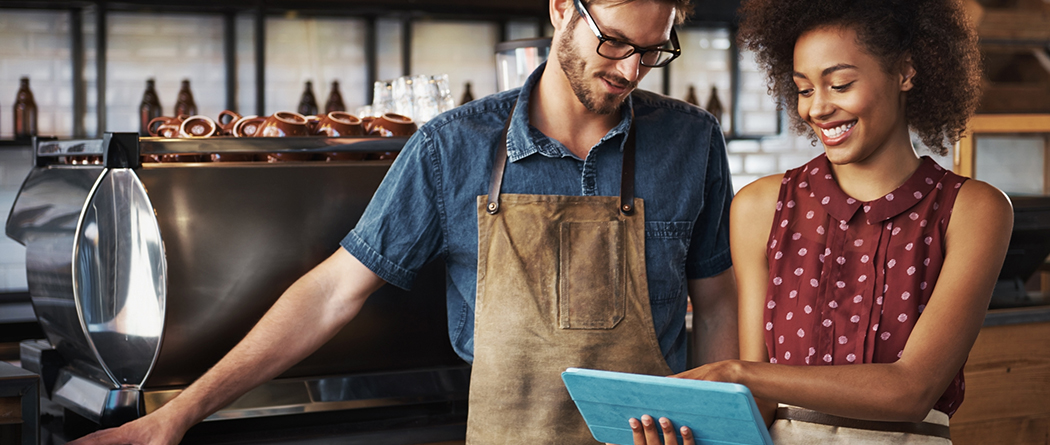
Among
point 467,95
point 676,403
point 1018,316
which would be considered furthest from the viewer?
point 467,95

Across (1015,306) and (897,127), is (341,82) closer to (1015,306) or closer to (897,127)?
(1015,306)

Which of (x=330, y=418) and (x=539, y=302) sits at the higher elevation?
(x=539, y=302)

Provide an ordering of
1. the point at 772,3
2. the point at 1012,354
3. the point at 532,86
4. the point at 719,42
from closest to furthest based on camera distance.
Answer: the point at 772,3 → the point at 532,86 → the point at 1012,354 → the point at 719,42

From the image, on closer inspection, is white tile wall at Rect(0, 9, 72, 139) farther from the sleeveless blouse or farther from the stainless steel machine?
the sleeveless blouse

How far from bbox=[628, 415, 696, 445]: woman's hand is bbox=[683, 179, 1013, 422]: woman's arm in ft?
0.20

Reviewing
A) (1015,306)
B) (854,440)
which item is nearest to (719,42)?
(1015,306)

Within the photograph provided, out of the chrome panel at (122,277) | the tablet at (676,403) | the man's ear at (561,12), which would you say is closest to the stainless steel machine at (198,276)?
the chrome panel at (122,277)

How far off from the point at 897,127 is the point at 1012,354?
1.18m

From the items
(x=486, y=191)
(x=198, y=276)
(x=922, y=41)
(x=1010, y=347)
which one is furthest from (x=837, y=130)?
(x=1010, y=347)

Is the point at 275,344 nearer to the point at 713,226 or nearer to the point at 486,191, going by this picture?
the point at 486,191

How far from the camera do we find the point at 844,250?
1.08 metres


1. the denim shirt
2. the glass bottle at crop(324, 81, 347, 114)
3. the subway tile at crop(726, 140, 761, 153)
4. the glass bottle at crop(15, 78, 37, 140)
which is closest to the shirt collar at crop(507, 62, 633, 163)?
the denim shirt

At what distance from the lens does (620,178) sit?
4.32 feet

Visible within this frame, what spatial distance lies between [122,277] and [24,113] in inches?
92.1
